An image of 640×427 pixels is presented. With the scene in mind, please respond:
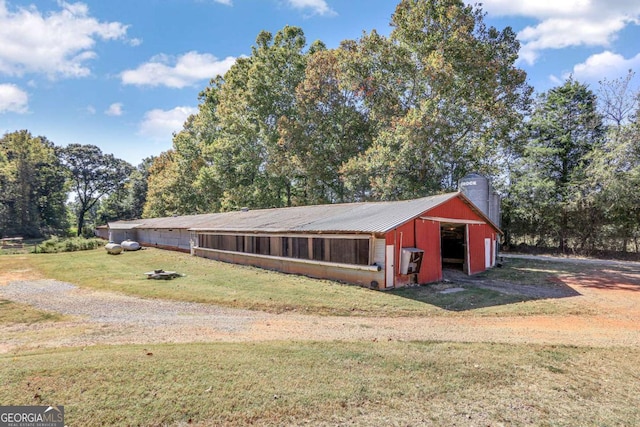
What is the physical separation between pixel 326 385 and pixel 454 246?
52.3ft

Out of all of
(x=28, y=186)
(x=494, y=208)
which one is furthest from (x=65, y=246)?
(x=494, y=208)

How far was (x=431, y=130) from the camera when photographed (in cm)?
2197

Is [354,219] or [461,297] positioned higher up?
[354,219]

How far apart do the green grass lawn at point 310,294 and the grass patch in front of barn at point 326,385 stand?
12.2 feet

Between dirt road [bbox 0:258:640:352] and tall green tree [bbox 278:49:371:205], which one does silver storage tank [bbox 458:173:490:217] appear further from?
dirt road [bbox 0:258:640:352]

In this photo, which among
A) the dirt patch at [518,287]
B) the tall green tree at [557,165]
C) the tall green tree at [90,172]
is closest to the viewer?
the dirt patch at [518,287]

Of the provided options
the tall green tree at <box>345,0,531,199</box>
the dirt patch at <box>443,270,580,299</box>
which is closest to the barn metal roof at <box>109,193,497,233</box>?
the dirt patch at <box>443,270,580,299</box>

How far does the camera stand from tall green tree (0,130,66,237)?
52.5 metres

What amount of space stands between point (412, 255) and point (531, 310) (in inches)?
167

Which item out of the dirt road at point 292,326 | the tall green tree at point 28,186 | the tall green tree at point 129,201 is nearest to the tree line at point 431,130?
the dirt road at point 292,326

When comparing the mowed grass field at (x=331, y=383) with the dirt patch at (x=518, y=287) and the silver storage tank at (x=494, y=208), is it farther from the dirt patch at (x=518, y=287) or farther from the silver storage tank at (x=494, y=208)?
the silver storage tank at (x=494, y=208)

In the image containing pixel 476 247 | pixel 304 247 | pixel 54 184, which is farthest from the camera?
pixel 54 184

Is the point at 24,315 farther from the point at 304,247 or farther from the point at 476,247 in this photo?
the point at 476,247

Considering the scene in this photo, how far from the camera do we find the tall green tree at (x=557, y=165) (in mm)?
26938
